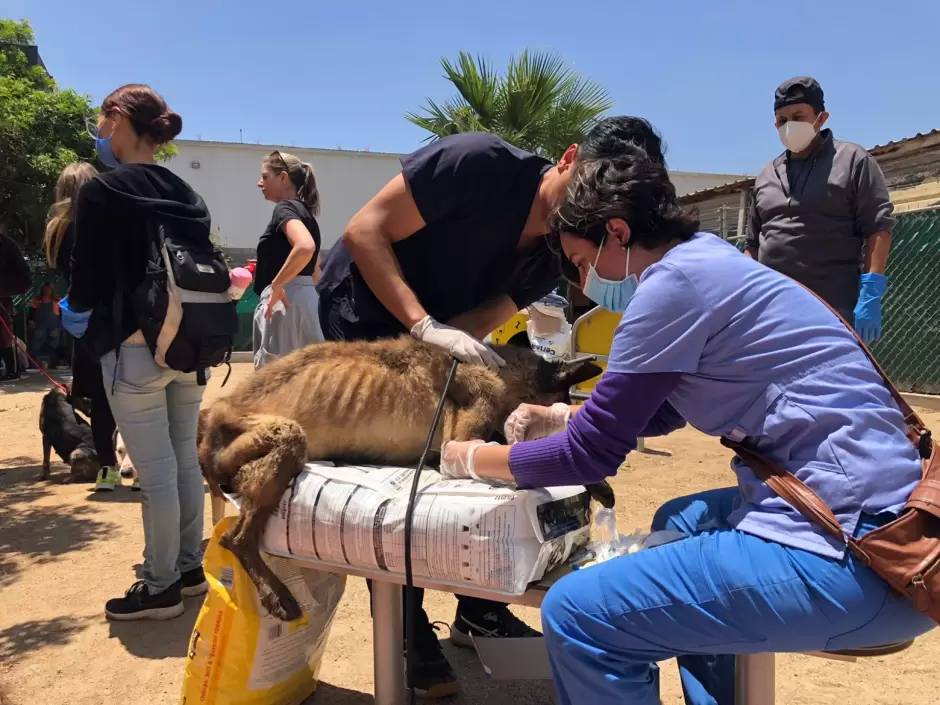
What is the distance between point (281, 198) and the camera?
4672 millimetres

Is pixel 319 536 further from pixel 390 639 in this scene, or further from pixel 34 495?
pixel 34 495

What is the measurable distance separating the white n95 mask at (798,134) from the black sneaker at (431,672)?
11.6ft

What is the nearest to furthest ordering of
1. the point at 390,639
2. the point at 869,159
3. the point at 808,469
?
1. the point at 808,469
2. the point at 390,639
3. the point at 869,159

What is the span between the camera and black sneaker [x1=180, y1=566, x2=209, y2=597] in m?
3.58

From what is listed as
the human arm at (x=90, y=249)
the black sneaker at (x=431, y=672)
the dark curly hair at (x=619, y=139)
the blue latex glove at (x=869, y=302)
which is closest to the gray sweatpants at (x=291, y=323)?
the human arm at (x=90, y=249)

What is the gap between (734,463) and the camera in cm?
178

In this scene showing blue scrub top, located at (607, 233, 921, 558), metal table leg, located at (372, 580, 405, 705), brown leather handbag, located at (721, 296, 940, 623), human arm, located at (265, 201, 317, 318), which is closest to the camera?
brown leather handbag, located at (721, 296, 940, 623)

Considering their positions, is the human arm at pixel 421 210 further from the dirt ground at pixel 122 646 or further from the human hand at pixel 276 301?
the human hand at pixel 276 301

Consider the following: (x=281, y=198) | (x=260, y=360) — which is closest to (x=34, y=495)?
(x=260, y=360)

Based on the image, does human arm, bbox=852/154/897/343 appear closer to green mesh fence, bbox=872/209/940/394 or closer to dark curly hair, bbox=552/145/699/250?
dark curly hair, bbox=552/145/699/250

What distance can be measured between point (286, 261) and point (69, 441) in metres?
3.00

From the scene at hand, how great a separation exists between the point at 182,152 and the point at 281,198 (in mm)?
23302

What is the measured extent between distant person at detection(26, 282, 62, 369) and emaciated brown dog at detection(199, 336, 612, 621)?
13165 millimetres

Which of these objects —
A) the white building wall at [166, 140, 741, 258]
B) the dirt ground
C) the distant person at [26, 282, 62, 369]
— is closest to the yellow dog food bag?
the dirt ground
